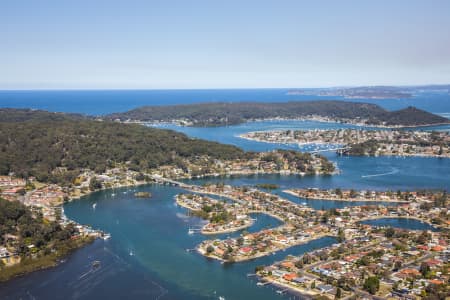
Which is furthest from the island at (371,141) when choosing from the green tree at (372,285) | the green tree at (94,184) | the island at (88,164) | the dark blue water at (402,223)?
the green tree at (372,285)

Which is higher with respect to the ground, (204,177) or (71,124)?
(71,124)

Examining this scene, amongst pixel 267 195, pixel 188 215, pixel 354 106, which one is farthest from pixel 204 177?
pixel 354 106

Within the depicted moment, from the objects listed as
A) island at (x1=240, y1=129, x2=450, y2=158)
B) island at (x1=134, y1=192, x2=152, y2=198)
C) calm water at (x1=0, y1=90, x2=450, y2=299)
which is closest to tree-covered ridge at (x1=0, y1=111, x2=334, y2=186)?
calm water at (x1=0, y1=90, x2=450, y2=299)

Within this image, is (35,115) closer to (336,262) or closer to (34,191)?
(34,191)

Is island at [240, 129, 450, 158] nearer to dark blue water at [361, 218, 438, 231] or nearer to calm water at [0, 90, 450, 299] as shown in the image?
calm water at [0, 90, 450, 299]

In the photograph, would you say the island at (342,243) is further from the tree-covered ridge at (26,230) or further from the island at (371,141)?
the island at (371,141)

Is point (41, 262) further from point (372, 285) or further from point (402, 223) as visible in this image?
point (402, 223)
